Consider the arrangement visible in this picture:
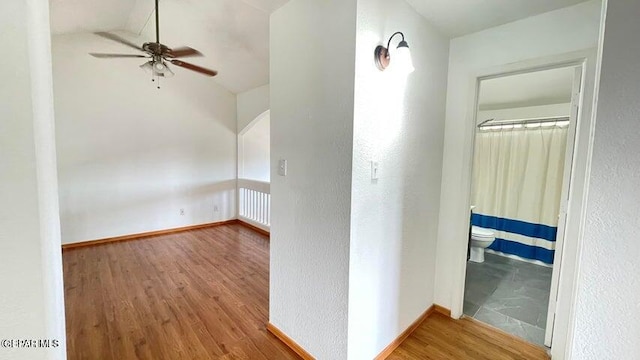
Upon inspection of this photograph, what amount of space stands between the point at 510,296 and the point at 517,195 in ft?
5.49

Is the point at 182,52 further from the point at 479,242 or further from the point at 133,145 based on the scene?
the point at 479,242

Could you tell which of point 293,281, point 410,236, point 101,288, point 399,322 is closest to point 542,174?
point 410,236

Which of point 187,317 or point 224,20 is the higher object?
Result: point 224,20

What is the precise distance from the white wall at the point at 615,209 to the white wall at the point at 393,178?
93 cm

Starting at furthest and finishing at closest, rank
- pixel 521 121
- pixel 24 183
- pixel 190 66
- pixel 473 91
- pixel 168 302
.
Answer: pixel 521 121
pixel 190 66
pixel 168 302
pixel 473 91
pixel 24 183

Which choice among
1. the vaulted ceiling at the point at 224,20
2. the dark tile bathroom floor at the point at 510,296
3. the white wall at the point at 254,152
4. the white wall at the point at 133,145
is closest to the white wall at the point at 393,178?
the vaulted ceiling at the point at 224,20

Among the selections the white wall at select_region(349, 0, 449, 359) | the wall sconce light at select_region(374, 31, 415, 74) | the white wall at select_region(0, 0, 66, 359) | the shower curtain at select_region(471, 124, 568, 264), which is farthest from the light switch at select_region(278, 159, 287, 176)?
the shower curtain at select_region(471, 124, 568, 264)

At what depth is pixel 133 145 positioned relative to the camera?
13.5 ft

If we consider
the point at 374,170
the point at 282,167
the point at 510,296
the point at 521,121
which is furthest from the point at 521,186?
the point at 282,167

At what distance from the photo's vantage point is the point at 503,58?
6.43ft

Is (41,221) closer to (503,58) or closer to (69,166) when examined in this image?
(503,58)

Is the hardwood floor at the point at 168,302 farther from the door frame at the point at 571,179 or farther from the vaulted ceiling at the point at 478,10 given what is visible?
the vaulted ceiling at the point at 478,10

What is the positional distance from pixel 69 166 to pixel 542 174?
649 cm

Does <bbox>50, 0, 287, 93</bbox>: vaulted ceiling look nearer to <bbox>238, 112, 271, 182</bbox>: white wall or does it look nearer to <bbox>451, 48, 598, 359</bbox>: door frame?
<bbox>238, 112, 271, 182</bbox>: white wall
